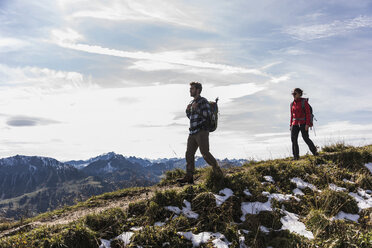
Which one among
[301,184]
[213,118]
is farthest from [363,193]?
[213,118]

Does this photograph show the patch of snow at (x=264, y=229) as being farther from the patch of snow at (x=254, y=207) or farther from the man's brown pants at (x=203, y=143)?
the man's brown pants at (x=203, y=143)

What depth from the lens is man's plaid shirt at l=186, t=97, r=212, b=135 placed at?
8094 mm

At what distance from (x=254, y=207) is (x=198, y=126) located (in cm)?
301

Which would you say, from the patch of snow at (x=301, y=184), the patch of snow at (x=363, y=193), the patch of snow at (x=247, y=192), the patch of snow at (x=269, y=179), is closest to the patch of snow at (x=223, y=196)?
the patch of snow at (x=247, y=192)

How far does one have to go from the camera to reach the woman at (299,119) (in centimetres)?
1094

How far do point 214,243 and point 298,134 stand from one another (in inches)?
311

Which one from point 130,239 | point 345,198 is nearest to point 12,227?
point 130,239

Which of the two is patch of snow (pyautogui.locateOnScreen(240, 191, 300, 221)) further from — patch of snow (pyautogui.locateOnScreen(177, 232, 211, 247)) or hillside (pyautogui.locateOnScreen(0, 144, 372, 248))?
patch of snow (pyautogui.locateOnScreen(177, 232, 211, 247))

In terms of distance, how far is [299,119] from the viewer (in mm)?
11039

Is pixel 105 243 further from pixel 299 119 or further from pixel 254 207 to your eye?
pixel 299 119

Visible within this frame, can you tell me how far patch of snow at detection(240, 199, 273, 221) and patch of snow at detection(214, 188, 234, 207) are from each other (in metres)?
0.48

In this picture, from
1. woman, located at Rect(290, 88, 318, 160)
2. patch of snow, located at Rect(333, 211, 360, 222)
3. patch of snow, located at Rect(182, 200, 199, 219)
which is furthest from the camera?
woman, located at Rect(290, 88, 318, 160)

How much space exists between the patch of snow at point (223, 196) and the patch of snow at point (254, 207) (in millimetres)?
480

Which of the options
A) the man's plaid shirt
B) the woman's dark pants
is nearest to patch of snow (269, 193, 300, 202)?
the man's plaid shirt
